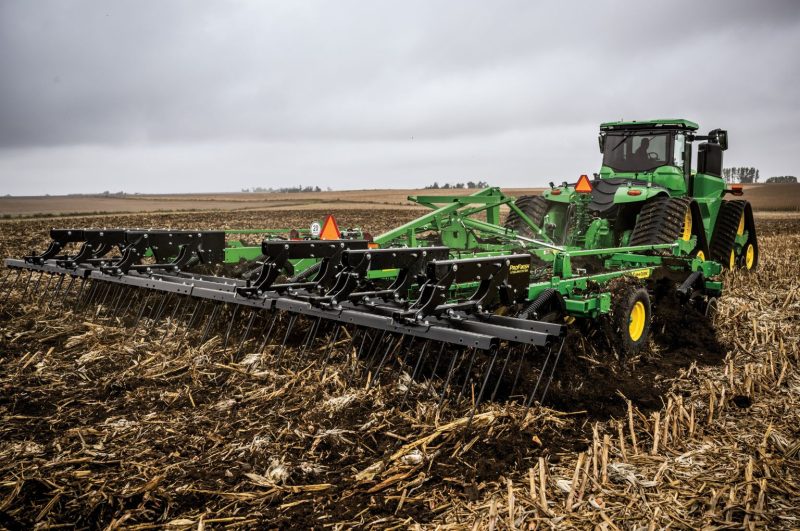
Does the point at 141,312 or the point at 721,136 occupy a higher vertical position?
the point at 721,136

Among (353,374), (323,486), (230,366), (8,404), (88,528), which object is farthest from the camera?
(230,366)

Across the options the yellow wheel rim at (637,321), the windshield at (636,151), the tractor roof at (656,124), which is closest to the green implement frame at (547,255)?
the yellow wheel rim at (637,321)

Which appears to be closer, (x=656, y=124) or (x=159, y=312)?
(x=159, y=312)

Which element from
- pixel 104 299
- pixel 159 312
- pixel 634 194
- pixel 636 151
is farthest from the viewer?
pixel 636 151

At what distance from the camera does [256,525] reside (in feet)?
8.74

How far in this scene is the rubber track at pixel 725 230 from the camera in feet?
31.6

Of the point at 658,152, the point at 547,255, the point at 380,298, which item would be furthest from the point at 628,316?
the point at 658,152

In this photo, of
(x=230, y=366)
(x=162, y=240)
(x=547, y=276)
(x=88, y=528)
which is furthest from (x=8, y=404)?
(x=547, y=276)

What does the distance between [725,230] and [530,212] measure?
318cm

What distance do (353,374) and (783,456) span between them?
256 cm

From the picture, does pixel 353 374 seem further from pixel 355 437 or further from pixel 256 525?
pixel 256 525

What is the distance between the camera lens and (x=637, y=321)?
524 cm

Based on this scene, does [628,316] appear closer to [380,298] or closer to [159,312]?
[380,298]

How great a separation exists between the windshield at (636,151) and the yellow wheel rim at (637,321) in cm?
427
